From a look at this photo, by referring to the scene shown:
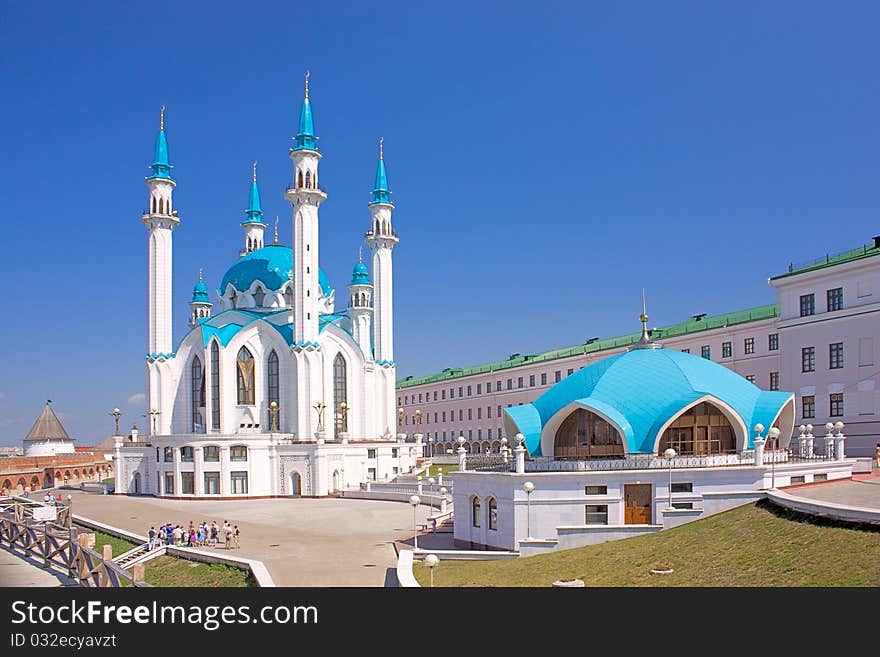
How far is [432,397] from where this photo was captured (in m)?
97.1

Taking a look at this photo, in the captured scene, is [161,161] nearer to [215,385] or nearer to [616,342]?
[215,385]

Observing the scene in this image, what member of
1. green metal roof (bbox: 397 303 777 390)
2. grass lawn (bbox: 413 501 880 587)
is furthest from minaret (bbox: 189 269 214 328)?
grass lawn (bbox: 413 501 880 587)

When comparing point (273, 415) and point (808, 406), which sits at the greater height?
point (808, 406)

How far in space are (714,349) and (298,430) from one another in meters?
28.6

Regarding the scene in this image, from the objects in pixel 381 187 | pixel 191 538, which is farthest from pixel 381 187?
pixel 191 538

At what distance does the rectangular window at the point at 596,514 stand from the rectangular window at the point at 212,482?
33.0 m

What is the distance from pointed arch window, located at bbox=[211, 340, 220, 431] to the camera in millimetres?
58875

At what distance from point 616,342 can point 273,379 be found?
2812 cm

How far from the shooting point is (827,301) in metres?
43.8

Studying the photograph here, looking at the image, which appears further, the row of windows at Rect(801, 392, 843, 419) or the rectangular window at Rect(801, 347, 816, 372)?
the rectangular window at Rect(801, 347, 816, 372)

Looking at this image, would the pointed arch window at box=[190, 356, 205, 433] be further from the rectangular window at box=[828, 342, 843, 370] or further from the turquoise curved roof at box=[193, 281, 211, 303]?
the rectangular window at box=[828, 342, 843, 370]

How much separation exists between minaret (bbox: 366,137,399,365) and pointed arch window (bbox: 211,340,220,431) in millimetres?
12031
